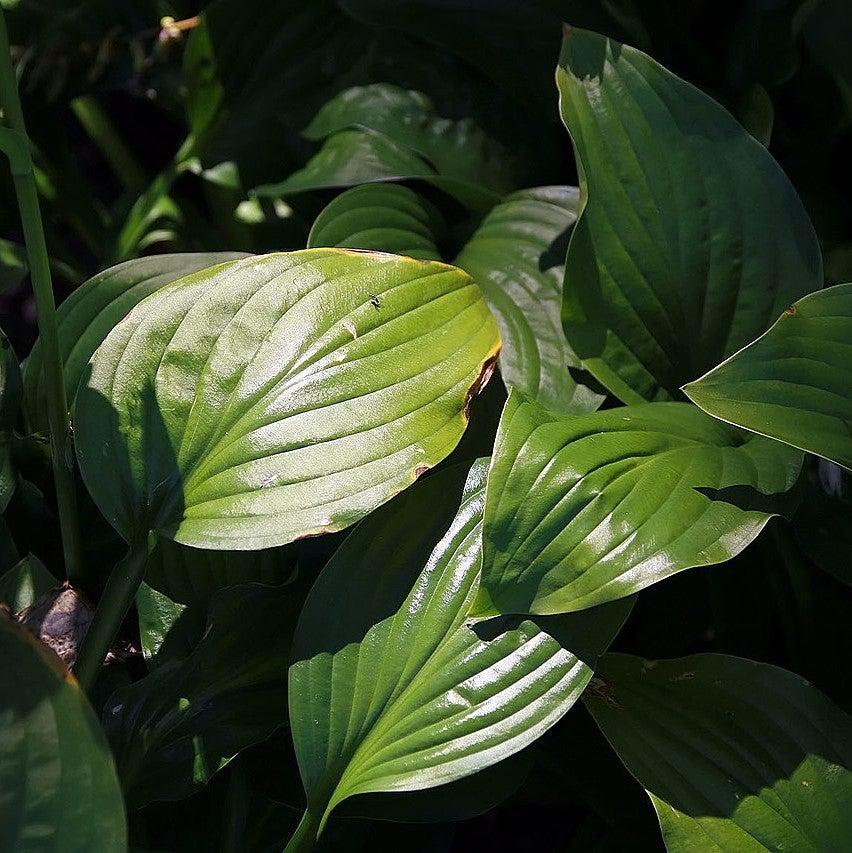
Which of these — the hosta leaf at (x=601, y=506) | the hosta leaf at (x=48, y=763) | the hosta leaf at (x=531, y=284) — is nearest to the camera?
the hosta leaf at (x=48, y=763)

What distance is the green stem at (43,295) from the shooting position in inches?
25.0

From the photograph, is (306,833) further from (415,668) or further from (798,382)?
(798,382)

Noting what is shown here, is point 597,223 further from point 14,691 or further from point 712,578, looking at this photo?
point 14,691

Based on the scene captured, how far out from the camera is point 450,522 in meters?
0.67

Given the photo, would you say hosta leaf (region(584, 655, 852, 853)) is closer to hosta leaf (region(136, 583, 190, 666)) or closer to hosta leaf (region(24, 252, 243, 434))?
hosta leaf (region(136, 583, 190, 666))

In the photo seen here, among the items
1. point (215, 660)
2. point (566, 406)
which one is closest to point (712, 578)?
point (566, 406)

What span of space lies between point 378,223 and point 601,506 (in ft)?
1.44

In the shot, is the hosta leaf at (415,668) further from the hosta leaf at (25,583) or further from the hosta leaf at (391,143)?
the hosta leaf at (391,143)

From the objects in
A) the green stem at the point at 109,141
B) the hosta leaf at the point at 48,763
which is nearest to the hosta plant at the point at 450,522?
the hosta leaf at the point at 48,763

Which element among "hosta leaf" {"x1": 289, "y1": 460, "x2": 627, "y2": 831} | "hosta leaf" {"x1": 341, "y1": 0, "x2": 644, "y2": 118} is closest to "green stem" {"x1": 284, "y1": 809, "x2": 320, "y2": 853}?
"hosta leaf" {"x1": 289, "y1": 460, "x2": 627, "y2": 831}

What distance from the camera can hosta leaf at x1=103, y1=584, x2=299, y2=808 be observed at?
672mm

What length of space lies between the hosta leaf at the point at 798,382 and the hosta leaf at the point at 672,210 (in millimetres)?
125

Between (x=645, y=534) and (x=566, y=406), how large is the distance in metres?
0.24

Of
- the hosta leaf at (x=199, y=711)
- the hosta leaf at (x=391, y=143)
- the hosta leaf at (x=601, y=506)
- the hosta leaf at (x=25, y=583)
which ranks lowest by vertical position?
the hosta leaf at (x=199, y=711)
